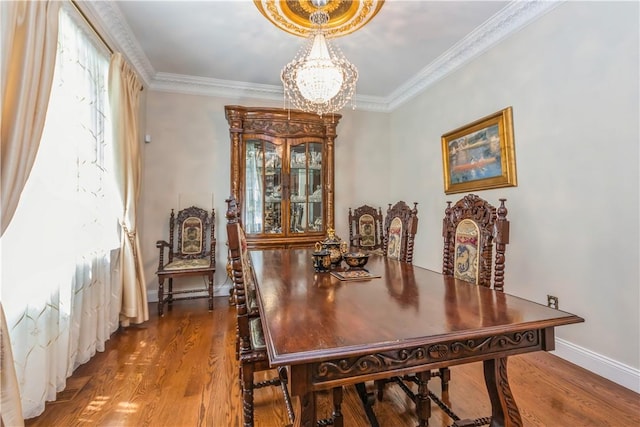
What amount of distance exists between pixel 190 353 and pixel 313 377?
72.3 inches

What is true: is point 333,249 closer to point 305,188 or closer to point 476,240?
point 476,240

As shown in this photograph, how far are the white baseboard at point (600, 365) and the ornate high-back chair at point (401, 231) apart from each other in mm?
1256

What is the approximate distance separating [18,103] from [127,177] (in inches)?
54.9

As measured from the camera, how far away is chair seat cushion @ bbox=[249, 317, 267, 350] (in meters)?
1.39

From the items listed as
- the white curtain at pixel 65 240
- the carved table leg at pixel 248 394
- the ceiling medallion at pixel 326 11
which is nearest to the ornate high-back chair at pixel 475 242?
the carved table leg at pixel 248 394

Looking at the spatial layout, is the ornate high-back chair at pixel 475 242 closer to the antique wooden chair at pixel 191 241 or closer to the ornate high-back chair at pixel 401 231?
the ornate high-back chair at pixel 401 231

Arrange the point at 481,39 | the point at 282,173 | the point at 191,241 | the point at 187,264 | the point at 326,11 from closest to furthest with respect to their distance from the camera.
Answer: the point at 326,11 → the point at 481,39 → the point at 187,264 → the point at 191,241 → the point at 282,173

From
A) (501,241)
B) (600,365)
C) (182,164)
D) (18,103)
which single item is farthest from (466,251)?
(182,164)

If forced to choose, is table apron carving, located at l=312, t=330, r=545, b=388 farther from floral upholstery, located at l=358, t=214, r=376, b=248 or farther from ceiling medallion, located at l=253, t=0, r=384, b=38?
floral upholstery, located at l=358, t=214, r=376, b=248

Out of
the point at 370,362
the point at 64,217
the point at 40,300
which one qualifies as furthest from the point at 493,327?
the point at 64,217

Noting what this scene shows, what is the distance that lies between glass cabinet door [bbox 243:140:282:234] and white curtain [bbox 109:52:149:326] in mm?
1159

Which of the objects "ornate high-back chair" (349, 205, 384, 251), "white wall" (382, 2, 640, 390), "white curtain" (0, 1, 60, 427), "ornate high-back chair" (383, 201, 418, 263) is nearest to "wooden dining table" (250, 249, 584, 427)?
"ornate high-back chair" (383, 201, 418, 263)

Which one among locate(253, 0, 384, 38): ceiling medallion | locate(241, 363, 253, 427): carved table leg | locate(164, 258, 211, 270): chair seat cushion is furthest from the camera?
locate(164, 258, 211, 270): chair seat cushion

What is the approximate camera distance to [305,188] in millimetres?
3730
